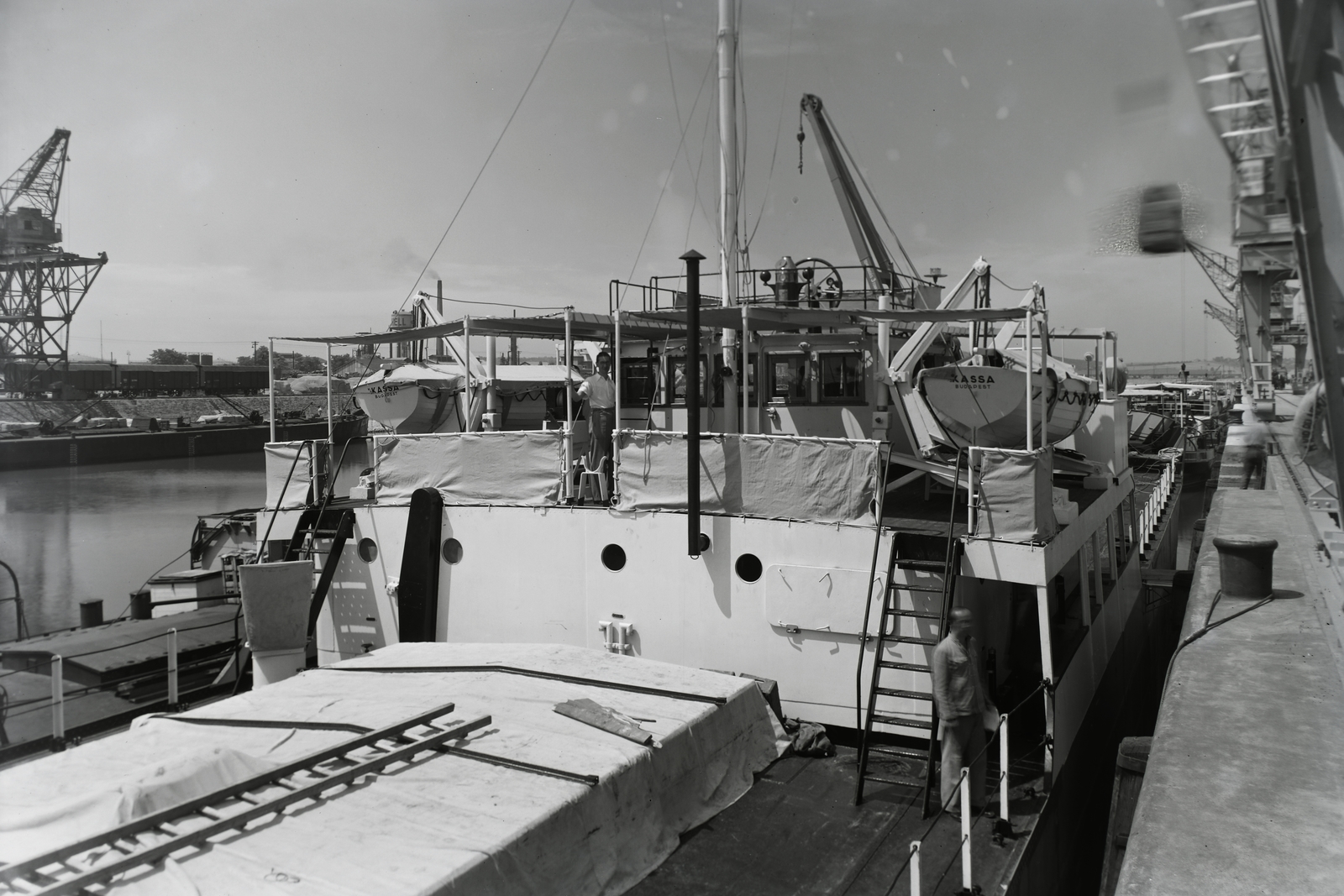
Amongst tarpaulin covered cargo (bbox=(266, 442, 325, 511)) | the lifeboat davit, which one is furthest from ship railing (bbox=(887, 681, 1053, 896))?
tarpaulin covered cargo (bbox=(266, 442, 325, 511))

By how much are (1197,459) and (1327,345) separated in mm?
47811

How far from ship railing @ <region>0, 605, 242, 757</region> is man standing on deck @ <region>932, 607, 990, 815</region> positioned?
8440 millimetres

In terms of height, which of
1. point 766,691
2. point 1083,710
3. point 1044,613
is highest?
point 1044,613

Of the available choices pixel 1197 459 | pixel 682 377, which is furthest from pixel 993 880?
pixel 1197 459

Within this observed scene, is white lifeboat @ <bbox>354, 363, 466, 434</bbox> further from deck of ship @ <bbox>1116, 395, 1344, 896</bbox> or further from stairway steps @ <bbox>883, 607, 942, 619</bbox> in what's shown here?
deck of ship @ <bbox>1116, 395, 1344, 896</bbox>

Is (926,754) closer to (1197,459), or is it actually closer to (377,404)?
(377,404)

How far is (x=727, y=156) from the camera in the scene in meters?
13.7

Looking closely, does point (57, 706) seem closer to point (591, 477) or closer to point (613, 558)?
point (613, 558)

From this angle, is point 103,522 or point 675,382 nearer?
point 675,382

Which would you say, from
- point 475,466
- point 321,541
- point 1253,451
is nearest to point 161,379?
point 321,541

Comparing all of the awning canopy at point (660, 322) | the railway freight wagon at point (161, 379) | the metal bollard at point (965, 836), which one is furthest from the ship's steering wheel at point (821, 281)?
the railway freight wagon at point (161, 379)

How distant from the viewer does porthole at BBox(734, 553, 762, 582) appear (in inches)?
388

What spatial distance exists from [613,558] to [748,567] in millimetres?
1739

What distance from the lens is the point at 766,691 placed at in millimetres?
8711
